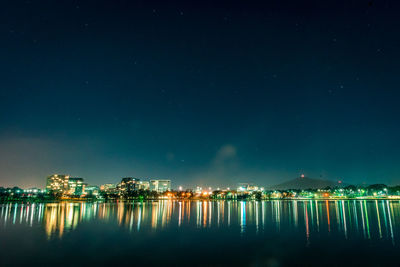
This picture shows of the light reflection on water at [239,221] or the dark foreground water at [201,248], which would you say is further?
the light reflection on water at [239,221]

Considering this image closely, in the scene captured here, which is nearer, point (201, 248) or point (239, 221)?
point (201, 248)

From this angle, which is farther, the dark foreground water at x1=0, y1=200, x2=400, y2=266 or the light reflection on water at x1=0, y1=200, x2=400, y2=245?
the light reflection on water at x1=0, y1=200, x2=400, y2=245

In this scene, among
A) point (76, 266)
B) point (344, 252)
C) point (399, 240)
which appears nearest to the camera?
point (76, 266)

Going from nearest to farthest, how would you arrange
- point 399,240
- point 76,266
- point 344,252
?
point 76,266
point 344,252
point 399,240

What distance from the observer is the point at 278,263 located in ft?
52.0

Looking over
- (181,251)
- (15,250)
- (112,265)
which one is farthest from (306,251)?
(15,250)

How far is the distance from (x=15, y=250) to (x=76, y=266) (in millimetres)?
7238

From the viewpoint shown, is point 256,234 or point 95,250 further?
point 256,234

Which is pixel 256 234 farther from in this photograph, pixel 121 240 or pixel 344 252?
pixel 121 240

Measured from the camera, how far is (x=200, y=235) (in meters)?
26.0

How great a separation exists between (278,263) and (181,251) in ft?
22.1

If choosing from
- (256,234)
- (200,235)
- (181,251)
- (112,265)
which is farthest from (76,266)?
(256,234)

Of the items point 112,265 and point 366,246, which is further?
→ point 366,246

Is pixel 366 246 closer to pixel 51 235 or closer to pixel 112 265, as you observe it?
pixel 112 265
